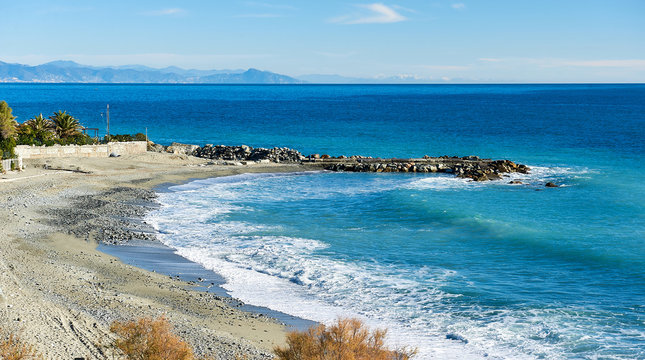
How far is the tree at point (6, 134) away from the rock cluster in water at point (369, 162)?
46.0ft

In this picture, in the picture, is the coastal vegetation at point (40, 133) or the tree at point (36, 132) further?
the tree at point (36, 132)

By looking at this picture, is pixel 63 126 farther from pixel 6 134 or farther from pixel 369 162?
pixel 369 162

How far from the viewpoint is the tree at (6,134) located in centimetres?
4069

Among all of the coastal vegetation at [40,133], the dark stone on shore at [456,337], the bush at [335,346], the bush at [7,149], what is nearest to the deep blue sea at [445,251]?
the dark stone on shore at [456,337]

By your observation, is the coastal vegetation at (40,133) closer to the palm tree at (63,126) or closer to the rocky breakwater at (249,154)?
the palm tree at (63,126)

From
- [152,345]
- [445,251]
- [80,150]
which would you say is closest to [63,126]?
[80,150]

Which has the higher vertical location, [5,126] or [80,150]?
[5,126]

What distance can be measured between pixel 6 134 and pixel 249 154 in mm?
20969

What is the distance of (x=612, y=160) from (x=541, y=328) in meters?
46.4

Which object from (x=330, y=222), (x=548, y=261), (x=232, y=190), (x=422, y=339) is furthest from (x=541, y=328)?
(x=232, y=190)

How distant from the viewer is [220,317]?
57.6 feet

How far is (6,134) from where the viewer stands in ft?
140

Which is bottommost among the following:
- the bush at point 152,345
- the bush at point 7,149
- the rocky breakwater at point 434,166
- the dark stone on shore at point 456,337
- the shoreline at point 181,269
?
the dark stone on shore at point 456,337

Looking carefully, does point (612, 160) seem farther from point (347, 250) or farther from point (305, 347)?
point (305, 347)
